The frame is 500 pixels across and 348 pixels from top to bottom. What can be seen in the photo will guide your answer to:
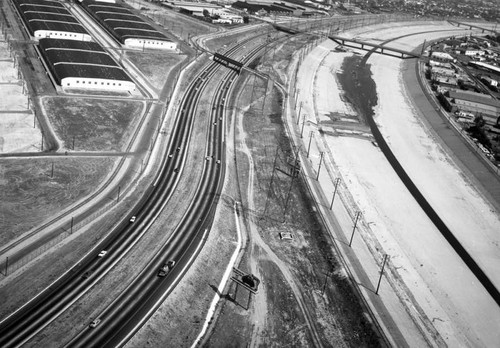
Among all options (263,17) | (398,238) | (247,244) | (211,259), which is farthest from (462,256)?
(263,17)

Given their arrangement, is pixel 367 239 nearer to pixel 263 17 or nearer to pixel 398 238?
pixel 398 238

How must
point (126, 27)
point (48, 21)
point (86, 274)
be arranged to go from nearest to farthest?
point (86, 274), point (48, 21), point (126, 27)

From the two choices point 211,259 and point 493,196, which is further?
point 493,196

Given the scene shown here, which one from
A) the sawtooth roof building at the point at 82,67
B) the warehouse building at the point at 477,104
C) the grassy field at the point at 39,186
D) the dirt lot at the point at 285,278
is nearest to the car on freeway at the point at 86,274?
the grassy field at the point at 39,186

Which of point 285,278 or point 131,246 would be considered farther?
point 285,278

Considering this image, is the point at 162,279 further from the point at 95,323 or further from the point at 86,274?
the point at 95,323

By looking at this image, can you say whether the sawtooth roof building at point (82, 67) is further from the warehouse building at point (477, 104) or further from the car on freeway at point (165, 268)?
the warehouse building at point (477, 104)

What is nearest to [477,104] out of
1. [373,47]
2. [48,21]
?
[373,47]
